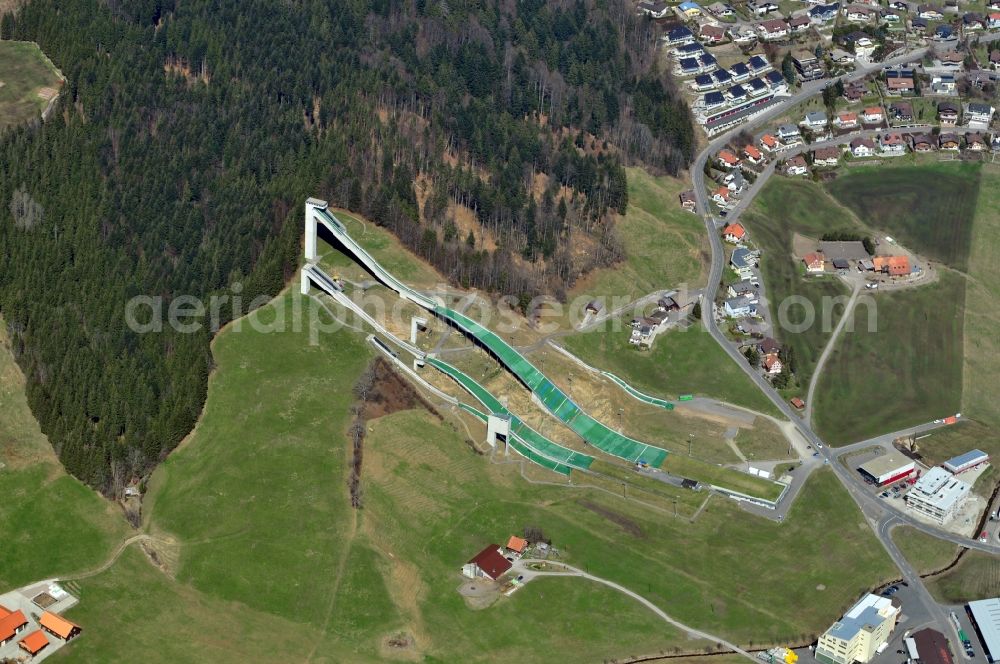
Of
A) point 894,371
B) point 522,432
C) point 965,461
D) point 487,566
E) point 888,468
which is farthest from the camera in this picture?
point 894,371

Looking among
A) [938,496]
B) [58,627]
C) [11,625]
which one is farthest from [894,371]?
[11,625]

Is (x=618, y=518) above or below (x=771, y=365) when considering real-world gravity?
below

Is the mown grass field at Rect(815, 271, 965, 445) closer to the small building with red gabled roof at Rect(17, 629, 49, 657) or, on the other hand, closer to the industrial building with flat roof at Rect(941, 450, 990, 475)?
the industrial building with flat roof at Rect(941, 450, 990, 475)

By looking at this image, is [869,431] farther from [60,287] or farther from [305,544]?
[60,287]

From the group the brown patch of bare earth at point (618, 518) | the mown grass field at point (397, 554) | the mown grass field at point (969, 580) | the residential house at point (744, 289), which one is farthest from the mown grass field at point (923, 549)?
the residential house at point (744, 289)

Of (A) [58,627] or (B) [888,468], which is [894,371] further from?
(A) [58,627]

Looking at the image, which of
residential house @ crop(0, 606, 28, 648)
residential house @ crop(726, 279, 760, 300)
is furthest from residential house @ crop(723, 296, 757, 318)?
residential house @ crop(0, 606, 28, 648)
